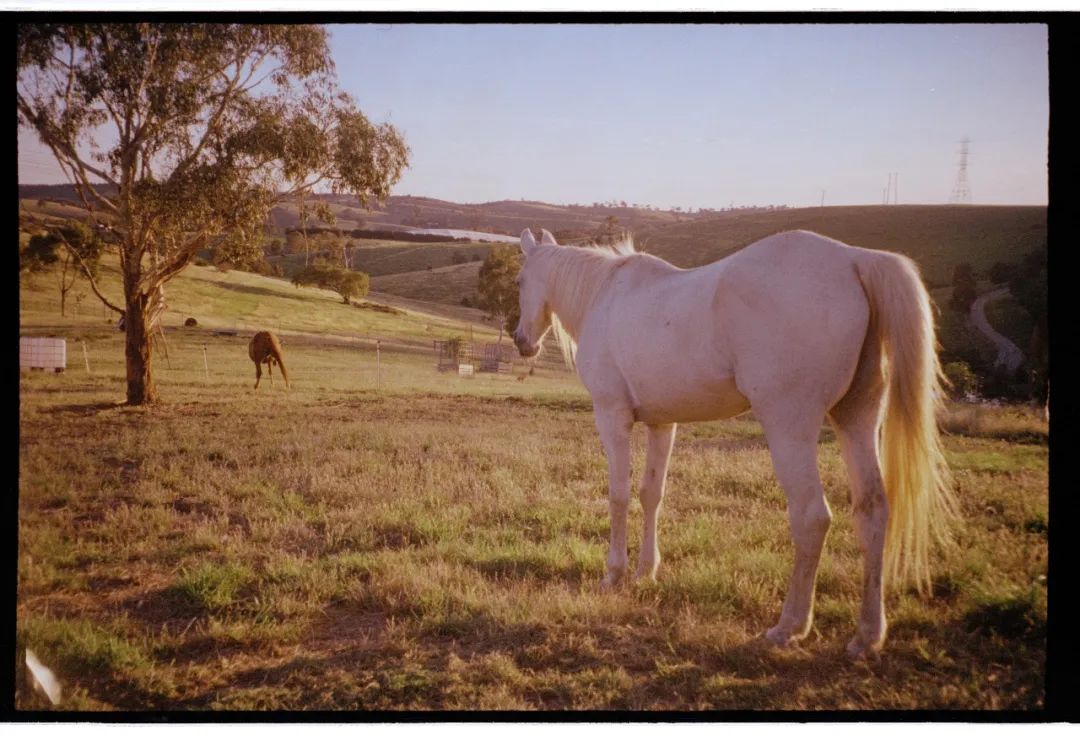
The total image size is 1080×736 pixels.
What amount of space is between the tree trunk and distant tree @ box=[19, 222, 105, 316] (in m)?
0.90

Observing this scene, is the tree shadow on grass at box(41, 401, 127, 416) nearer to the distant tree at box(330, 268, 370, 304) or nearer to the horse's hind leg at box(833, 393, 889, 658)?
the horse's hind leg at box(833, 393, 889, 658)

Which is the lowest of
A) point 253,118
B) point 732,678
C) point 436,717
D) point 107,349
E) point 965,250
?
point 436,717

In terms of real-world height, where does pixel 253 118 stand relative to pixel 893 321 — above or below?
above

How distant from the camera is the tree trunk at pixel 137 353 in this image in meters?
10.3

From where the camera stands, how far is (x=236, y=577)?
4199 millimetres

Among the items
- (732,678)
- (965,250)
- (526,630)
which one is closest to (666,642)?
(732,678)

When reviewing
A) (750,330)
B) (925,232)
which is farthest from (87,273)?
(925,232)

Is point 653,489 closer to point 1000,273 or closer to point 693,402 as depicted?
point 693,402

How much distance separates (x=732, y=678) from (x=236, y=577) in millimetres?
3520

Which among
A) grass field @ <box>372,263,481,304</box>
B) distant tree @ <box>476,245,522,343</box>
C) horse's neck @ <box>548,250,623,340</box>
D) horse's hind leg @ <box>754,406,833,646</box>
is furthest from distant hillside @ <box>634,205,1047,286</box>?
grass field @ <box>372,263,481,304</box>

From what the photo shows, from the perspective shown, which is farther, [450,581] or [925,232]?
[925,232]

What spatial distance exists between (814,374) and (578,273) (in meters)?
2.30

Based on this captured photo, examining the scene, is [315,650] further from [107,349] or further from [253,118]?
[107,349]

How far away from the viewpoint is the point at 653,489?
14.8 ft
